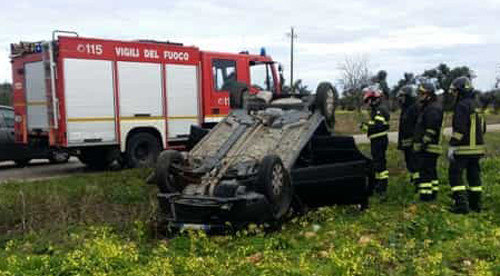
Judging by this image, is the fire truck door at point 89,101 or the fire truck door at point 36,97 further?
the fire truck door at point 36,97

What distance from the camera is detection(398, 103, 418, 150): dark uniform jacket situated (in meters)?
9.12

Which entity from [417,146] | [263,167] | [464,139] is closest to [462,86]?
[464,139]

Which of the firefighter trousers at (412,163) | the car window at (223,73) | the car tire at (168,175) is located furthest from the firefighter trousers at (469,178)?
the car window at (223,73)

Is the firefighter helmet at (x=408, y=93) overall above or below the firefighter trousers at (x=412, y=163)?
above

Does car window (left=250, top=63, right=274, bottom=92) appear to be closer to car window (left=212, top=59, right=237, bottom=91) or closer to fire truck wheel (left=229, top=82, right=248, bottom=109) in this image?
car window (left=212, top=59, right=237, bottom=91)

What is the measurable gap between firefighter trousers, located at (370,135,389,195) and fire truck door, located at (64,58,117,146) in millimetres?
5484

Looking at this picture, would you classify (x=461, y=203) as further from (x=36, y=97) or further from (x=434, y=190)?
(x=36, y=97)

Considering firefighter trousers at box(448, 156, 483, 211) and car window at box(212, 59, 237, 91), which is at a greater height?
car window at box(212, 59, 237, 91)

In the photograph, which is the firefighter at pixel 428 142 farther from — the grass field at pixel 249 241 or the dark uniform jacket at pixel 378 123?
the dark uniform jacket at pixel 378 123

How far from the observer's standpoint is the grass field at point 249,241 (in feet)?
15.9

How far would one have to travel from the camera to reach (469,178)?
757cm

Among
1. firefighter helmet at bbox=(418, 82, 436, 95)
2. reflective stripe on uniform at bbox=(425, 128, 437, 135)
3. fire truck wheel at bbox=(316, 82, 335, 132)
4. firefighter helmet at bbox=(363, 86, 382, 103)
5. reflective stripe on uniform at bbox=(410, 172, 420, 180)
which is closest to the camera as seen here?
fire truck wheel at bbox=(316, 82, 335, 132)

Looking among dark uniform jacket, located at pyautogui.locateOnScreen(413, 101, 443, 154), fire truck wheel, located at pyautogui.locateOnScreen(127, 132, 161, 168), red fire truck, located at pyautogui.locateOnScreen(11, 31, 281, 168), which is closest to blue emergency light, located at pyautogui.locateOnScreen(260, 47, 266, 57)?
red fire truck, located at pyautogui.locateOnScreen(11, 31, 281, 168)

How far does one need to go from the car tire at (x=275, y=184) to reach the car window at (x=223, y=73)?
7.29m
